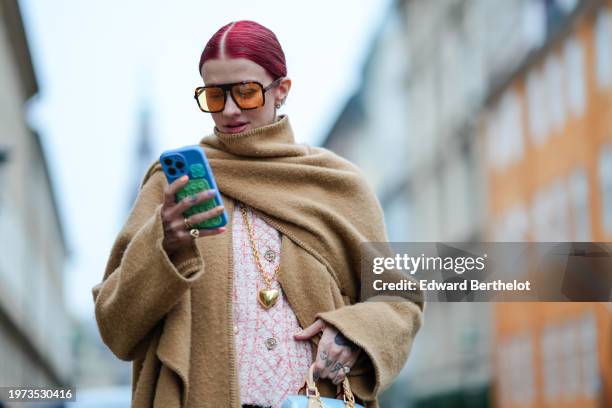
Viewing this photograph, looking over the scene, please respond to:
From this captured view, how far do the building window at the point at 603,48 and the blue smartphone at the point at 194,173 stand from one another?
21.2 meters

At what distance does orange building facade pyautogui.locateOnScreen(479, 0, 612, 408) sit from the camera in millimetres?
23859

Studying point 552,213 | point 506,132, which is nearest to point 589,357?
point 552,213

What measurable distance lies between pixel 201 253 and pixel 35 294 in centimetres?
3372

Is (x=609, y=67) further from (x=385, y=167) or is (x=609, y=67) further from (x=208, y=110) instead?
(x=385, y=167)

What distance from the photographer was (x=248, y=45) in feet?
10.8

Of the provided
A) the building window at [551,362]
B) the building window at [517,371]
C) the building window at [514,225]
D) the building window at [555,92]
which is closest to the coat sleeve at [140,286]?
the building window at [555,92]

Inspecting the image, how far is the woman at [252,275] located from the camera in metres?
3.19

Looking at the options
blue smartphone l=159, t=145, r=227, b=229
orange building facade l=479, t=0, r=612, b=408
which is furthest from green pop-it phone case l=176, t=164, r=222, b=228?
orange building facade l=479, t=0, r=612, b=408

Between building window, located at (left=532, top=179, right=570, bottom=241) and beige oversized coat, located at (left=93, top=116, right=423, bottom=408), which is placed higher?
beige oversized coat, located at (left=93, top=116, right=423, bottom=408)

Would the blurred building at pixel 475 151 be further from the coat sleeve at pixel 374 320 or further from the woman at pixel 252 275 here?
the woman at pixel 252 275

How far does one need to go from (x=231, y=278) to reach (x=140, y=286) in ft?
0.81

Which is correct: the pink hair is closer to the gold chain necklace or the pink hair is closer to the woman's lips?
the woman's lips

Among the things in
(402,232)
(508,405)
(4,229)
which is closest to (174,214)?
(4,229)

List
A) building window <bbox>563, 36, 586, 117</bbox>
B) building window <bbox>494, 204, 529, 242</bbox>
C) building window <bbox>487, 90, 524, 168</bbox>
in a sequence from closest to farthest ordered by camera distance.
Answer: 1. building window <bbox>563, 36, 586, 117</bbox>
2. building window <bbox>494, 204, 529, 242</bbox>
3. building window <bbox>487, 90, 524, 168</bbox>
